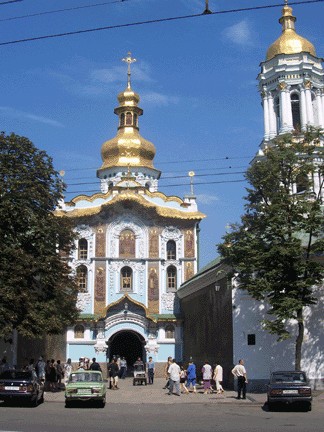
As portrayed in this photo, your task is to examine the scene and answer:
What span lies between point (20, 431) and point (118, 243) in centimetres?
3190

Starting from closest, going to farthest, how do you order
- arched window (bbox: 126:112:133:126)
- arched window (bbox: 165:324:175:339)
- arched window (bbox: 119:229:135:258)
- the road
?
the road, arched window (bbox: 165:324:175:339), arched window (bbox: 119:229:135:258), arched window (bbox: 126:112:133:126)

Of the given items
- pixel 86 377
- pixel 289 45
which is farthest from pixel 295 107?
pixel 86 377

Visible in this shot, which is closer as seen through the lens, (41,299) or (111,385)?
(41,299)

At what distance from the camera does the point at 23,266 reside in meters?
25.1

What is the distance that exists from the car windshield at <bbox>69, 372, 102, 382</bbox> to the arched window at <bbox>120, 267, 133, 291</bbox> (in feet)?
77.8

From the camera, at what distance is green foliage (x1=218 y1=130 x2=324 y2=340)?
77.5 ft

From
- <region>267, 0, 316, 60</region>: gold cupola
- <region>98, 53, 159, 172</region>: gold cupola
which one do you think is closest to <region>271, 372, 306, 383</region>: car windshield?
<region>267, 0, 316, 60</region>: gold cupola

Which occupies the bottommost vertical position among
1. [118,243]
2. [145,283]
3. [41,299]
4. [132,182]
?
[41,299]

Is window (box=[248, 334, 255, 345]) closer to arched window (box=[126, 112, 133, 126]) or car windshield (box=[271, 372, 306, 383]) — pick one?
car windshield (box=[271, 372, 306, 383])

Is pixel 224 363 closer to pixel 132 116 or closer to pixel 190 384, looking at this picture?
pixel 190 384

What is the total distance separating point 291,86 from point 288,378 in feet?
86.1

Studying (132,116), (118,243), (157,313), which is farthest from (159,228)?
(132,116)

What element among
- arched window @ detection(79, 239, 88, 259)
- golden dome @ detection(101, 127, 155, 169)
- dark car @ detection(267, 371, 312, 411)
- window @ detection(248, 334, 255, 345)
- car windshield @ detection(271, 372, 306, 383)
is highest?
golden dome @ detection(101, 127, 155, 169)

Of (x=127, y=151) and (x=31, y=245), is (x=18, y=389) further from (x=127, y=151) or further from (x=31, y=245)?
(x=127, y=151)
